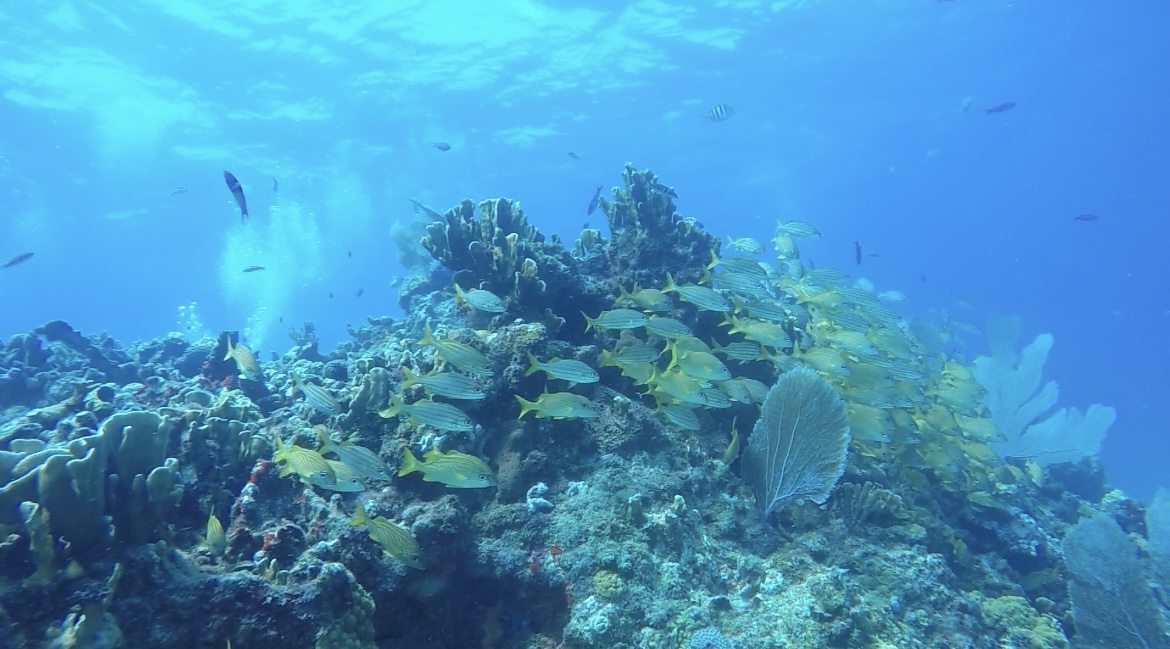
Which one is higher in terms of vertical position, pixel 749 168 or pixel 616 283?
pixel 749 168

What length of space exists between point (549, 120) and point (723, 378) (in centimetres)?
4000

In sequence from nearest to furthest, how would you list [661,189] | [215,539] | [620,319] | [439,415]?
[215,539], [439,415], [620,319], [661,189]

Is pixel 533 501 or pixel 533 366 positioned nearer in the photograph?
pixel 533 501

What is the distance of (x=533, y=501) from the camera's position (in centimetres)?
521

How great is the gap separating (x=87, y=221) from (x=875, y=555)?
238 feet

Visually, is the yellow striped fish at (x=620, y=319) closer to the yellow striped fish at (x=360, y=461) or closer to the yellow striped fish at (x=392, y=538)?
the yellow striped fish at (x=360, y=461)

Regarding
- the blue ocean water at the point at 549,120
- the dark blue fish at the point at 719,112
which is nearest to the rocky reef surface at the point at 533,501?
the dark blue fish at the point at 719,112

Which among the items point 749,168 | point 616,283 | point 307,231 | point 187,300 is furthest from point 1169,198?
point 187,300

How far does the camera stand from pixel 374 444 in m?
5.67

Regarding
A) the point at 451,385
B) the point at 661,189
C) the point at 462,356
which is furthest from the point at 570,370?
the point at 661,189

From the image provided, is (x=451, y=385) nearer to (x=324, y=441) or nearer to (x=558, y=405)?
(x=558, y=405)

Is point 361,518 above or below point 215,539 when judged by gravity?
above

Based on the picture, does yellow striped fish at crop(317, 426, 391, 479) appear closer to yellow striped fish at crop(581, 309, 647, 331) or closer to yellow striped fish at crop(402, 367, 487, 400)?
yellow striped fish at crop(402, 367, 487, 400)

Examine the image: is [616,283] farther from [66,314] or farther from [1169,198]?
[66,314]
